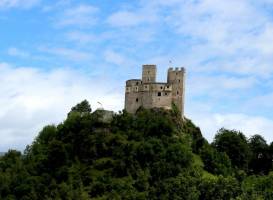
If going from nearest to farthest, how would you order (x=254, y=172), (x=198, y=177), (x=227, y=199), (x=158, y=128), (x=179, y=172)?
(x=227, y=199), (x=198, y=177), (x=179, y=172), (x=158, y=128), (x=254, y=172)

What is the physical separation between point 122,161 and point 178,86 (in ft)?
60.6

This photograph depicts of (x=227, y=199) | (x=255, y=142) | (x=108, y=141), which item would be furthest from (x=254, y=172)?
(x=227, y=199)

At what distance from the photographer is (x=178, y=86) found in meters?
111

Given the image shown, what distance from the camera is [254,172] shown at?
119812mm

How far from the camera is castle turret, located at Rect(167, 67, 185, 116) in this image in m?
111

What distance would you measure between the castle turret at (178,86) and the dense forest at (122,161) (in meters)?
1.68

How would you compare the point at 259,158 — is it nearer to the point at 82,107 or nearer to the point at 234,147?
the point at 234,147

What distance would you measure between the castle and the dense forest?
4.37ft

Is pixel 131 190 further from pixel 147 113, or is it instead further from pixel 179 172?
pixel 147 113

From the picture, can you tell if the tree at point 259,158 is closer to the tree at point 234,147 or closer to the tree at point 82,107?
the tree at point 234,147

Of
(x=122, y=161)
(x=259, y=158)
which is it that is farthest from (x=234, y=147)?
(x=122, y=161)

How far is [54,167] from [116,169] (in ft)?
33.4

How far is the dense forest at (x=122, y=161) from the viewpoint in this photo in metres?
92.1

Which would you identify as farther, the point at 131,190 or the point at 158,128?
the point at 158,128
